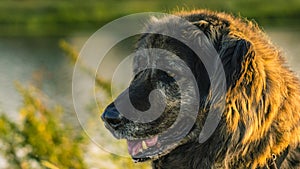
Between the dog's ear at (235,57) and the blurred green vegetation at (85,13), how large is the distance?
117 ft

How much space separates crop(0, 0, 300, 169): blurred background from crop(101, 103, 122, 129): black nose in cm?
142

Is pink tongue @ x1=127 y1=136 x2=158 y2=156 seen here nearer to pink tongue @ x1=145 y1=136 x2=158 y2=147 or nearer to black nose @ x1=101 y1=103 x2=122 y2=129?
pink tongue @ x1=145 y1=136 x2=158 y2=147

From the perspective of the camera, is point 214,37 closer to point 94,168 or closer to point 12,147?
point 94,168

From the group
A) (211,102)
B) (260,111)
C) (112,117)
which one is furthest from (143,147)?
(260,111)

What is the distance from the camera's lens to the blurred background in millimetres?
8000

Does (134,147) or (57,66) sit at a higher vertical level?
(57,66)

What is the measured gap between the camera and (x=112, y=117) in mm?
4379

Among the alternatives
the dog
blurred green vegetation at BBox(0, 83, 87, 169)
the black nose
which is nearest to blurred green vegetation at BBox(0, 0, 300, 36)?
blurred green vegetation at BBox(0, 83, 87, 169)

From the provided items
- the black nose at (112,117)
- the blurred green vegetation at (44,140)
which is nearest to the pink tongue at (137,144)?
the black nose at (112,117)

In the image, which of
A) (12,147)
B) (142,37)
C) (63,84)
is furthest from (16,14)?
(142,37)

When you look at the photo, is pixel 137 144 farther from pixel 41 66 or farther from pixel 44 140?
pixel 41 66

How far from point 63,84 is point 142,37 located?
15.1 meters

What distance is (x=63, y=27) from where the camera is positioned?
43.5 metres

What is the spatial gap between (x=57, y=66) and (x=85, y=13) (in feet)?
68.7
